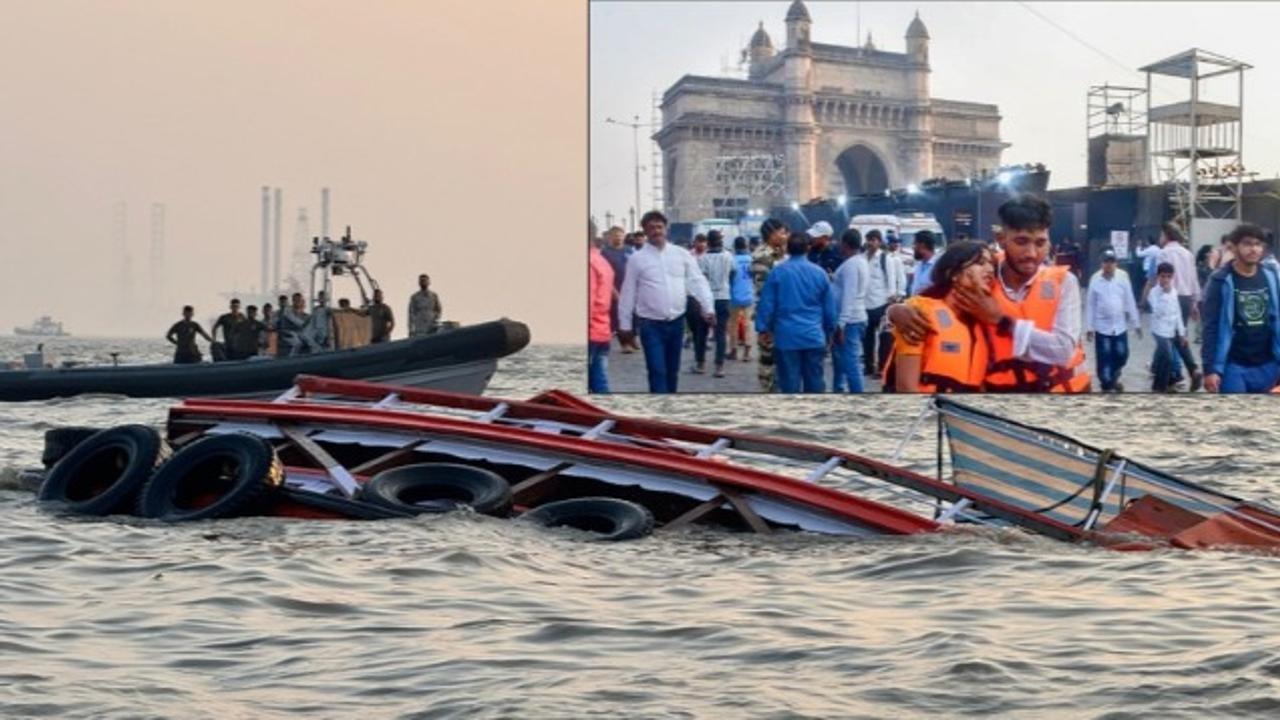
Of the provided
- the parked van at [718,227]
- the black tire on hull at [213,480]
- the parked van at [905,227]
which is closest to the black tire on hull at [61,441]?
the black tire on hull at [213,480]

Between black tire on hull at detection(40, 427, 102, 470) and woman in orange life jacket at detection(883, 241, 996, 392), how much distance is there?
16.6 ft

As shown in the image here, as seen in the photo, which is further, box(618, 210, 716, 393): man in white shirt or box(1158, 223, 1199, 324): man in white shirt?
box(1158, 223, 1199, 324): man in white shirt

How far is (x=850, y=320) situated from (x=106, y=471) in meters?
7.89

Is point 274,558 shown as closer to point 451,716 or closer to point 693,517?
point 693,517

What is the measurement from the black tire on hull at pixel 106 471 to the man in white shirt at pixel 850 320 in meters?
7.69

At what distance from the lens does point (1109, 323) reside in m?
18.6

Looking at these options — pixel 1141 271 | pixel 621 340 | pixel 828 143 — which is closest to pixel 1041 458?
pixel 621 340

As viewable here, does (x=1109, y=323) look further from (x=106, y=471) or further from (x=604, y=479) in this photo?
(x=106, y=471)

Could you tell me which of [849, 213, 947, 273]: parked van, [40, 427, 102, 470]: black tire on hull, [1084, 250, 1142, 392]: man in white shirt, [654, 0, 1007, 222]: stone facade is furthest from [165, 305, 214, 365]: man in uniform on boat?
[40, 427, 102, 470]: black tire on hull

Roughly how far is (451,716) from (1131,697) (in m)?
1.97

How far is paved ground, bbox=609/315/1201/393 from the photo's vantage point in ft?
59.4

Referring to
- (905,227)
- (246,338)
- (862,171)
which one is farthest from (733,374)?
(246,338)

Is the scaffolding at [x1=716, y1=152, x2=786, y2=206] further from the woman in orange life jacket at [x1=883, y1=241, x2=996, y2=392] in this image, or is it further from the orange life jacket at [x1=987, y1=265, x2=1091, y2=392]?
the woman in orange life jacket at [x1=883, y1=241, x2=996, y2=392]

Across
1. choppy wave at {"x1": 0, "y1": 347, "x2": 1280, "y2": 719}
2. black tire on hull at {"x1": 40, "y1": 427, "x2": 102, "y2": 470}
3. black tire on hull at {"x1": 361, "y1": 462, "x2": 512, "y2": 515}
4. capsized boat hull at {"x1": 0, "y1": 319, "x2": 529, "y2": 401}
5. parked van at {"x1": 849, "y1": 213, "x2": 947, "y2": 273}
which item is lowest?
choppy wave at {"x1": 0, "y1": 347, "x2": 1280, "y2": 719}
